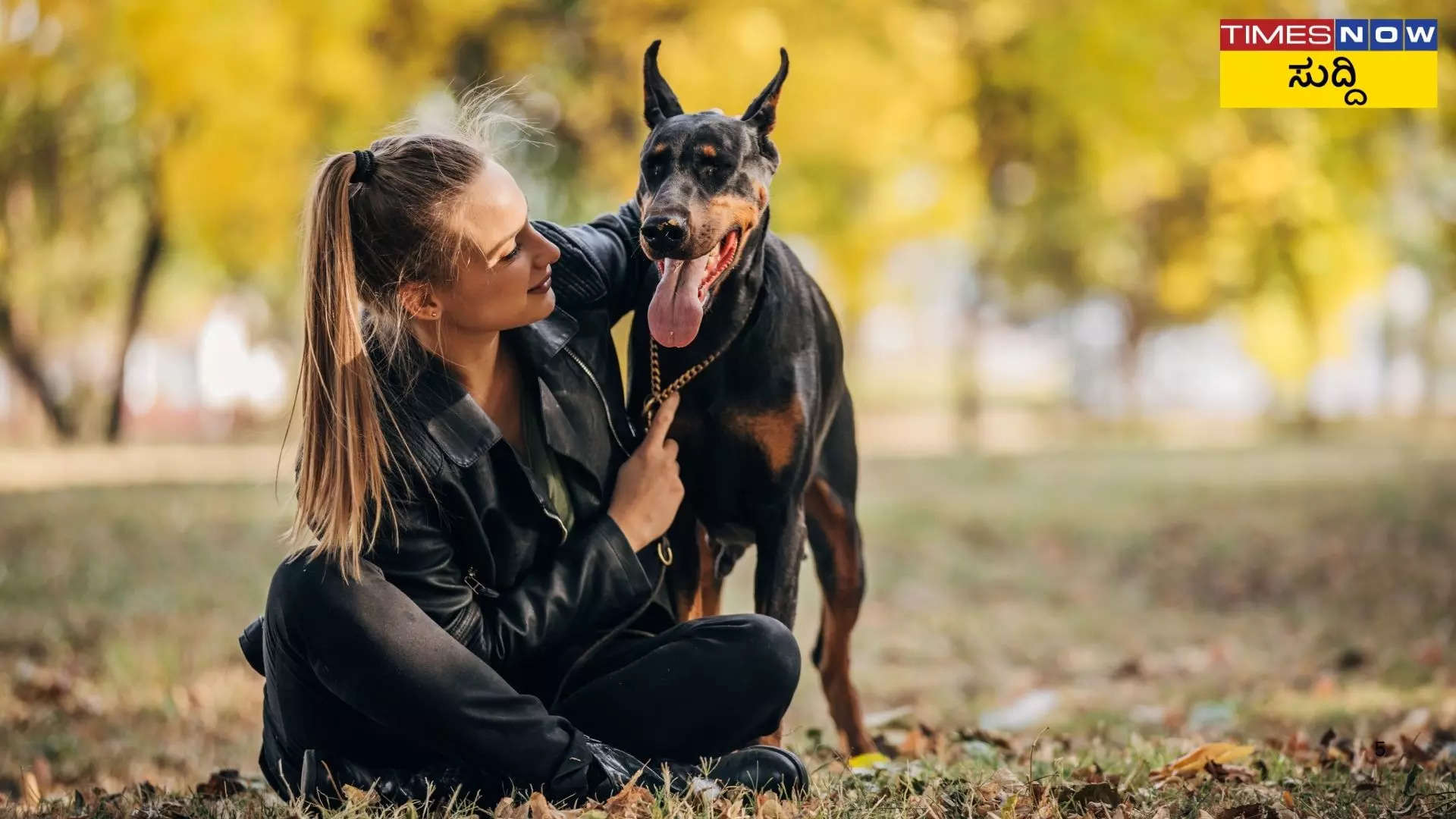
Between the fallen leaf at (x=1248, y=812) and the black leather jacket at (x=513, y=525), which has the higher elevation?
the black leather jacket at (x=513, y=525)

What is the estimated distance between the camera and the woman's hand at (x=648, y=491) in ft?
9.95

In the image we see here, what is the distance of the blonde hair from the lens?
8.68 feet

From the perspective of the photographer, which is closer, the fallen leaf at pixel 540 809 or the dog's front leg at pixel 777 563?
the fallen leaf at pixel 540 809

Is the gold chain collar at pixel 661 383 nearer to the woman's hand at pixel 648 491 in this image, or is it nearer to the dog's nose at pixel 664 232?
the woman's hand at pixel 648 491

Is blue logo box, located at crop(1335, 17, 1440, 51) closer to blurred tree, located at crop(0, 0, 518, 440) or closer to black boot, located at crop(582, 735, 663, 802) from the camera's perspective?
black boot, located at crop(582, 735, 663, 802)

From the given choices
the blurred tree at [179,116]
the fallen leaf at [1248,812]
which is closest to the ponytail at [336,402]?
the fallen leaf at [1248,812]

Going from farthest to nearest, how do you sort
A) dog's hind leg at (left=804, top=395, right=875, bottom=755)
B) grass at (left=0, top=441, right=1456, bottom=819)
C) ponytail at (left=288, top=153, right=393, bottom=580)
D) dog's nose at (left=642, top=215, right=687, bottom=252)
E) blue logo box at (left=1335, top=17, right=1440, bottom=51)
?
1. blue logo box at (left=1335, top=17, right=1440, bottom=51)
2. dog's hind leg at (left=804, top=395, right=875, bottom=755)
3. grass at (left=0, top=441, right=1456, bottom=819)
4. dog's nose at (left=642, top=215, right=687, bottom=252)
5. ponytail at (left=288, top=153, right=393, bottom=580)

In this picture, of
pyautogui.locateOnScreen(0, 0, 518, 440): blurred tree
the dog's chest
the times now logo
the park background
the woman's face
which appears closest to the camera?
the woman's face

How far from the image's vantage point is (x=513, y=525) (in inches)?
113

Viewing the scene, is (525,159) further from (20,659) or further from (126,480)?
(20,659)

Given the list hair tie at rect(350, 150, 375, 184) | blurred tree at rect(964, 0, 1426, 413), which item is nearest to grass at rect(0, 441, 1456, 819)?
hair tie at rect(350, 150, 375, 184)

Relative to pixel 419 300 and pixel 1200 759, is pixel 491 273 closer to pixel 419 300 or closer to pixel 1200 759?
pixel 419 300

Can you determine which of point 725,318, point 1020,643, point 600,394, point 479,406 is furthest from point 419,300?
point 1020,643

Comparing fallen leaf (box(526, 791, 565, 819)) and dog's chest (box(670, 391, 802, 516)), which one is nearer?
fallen leaf (box(526, 791, 565, 819))
